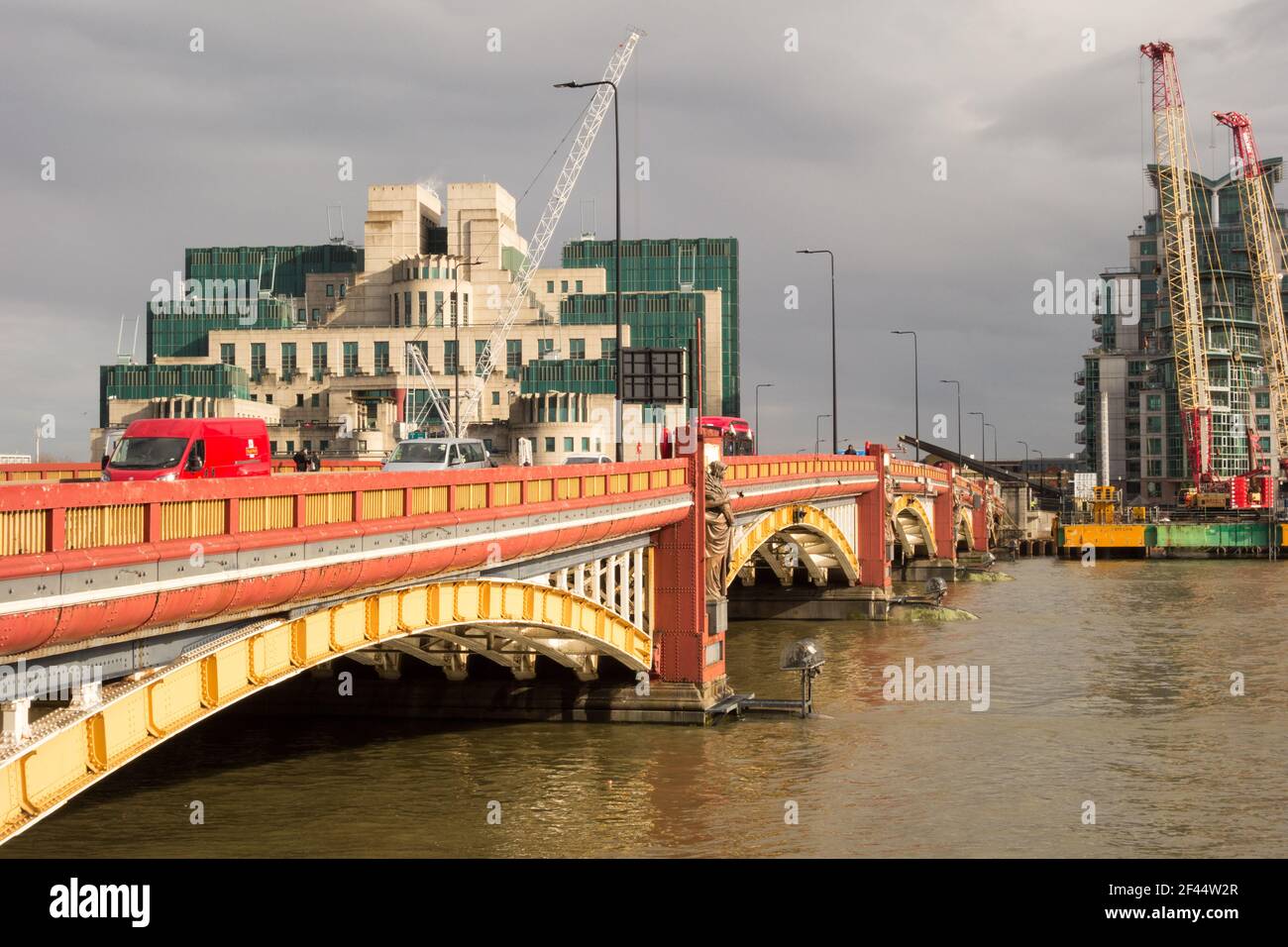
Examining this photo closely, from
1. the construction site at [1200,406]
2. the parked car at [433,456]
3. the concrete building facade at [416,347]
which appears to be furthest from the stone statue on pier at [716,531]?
the construction site at [1200,406]

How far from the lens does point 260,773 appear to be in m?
31.1

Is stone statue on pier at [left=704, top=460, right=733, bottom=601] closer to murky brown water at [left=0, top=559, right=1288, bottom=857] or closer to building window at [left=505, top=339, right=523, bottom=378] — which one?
murky brown water at [left=0, top=559, right=1288, bottom=857]

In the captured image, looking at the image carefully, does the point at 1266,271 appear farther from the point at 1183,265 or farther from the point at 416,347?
the point at 416,347

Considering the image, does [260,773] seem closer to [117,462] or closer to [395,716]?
[395,716]

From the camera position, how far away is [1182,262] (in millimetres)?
157500

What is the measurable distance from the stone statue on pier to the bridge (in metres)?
0.22

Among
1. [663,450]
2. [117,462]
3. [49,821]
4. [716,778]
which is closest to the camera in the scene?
[49,821]

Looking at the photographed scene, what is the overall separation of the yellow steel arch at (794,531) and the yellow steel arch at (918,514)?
11.1 metres

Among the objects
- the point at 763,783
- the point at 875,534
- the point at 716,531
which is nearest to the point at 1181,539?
the point at 875,534

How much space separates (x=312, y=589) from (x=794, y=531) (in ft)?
149

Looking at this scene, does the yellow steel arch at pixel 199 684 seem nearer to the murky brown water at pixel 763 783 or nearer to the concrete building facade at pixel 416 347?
the murky brown water at pixel 763 783

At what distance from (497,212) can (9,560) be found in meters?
175
